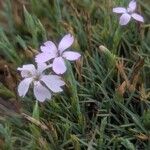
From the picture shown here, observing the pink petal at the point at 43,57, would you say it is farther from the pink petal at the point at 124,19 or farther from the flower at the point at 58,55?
the pink petal at the point at 124,19

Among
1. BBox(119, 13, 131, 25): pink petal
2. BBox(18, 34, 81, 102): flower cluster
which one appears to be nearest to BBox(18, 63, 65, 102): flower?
BBox(18, 34, 81, 102): flower cluster

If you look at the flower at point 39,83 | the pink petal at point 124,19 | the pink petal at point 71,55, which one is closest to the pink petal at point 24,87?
the flower at point 39,83

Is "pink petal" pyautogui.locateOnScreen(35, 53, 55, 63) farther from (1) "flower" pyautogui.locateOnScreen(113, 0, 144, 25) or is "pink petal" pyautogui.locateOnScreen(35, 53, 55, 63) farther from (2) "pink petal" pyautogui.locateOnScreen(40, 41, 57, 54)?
(1) "flower" pyautogui.locateOnScreen(113, 0, 144, 25)

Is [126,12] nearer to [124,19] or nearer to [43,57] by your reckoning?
[124,19]

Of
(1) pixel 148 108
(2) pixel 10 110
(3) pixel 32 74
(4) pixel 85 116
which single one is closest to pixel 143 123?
(1) pixel 148 108

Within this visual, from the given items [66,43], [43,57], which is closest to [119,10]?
[66,43]
